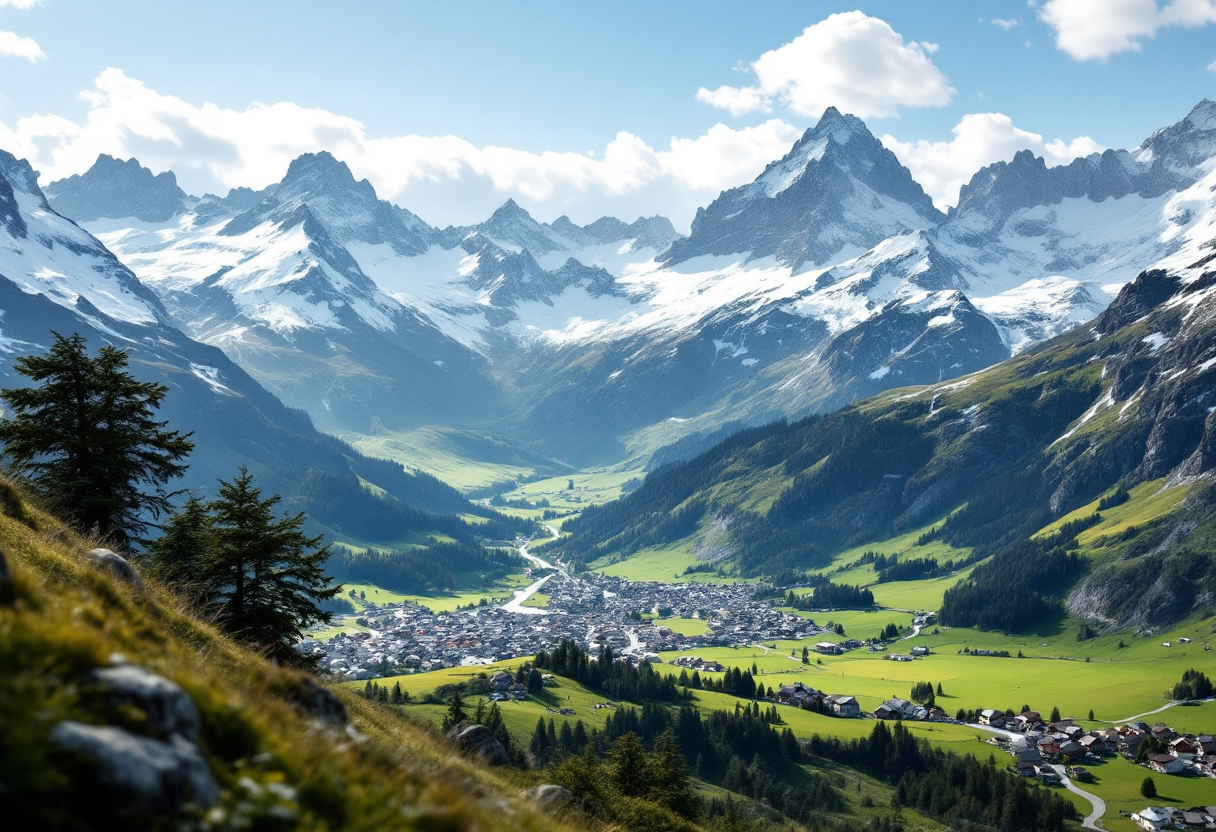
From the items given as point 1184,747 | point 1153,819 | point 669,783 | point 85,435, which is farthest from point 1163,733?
point 85,435

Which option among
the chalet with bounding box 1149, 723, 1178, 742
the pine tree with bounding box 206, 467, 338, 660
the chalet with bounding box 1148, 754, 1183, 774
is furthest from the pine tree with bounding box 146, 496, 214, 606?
the chalet with bounding box 1149, 723, 1178, 742

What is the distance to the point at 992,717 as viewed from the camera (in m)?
152

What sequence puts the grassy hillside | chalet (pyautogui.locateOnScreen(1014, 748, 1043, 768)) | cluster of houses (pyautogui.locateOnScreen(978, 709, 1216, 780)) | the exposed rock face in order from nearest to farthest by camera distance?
the grassy hillside → the exposed rock face → cluster of houses (pyautogui.locateOnScreen(978, 709, 1216, 780)) → chalet (pyautogui.locateOnScreen(1014, 748, 1043, 768))

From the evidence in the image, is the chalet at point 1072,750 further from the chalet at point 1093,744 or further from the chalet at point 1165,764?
the chalet at point 1165,764

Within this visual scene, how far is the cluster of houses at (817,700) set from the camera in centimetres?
15725

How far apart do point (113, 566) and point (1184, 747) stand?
526 ft

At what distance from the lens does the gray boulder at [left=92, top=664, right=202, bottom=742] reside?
843cm

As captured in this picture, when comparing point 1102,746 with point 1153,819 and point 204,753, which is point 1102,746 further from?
point 204,753

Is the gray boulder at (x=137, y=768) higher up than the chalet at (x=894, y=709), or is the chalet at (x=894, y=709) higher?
the gray boulder at (x=137, y=768)

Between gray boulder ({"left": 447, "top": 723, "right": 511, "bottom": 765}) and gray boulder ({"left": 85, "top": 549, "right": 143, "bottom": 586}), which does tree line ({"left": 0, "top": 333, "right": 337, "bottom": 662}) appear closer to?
gray boulder ({"left": 85, "top": 549, "right": 143, "bottom": 586})

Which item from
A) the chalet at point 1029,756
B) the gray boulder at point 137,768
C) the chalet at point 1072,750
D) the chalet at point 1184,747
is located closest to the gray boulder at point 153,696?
the gray boulder at point 137,768

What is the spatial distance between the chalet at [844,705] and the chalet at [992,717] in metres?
22.5

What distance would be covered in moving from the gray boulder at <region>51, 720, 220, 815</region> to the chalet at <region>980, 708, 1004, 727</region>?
169527 mm

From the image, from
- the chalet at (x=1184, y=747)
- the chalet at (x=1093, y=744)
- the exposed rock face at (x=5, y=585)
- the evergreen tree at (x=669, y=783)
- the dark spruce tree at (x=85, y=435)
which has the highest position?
the dark spruce tree at (x=85, y=435)
